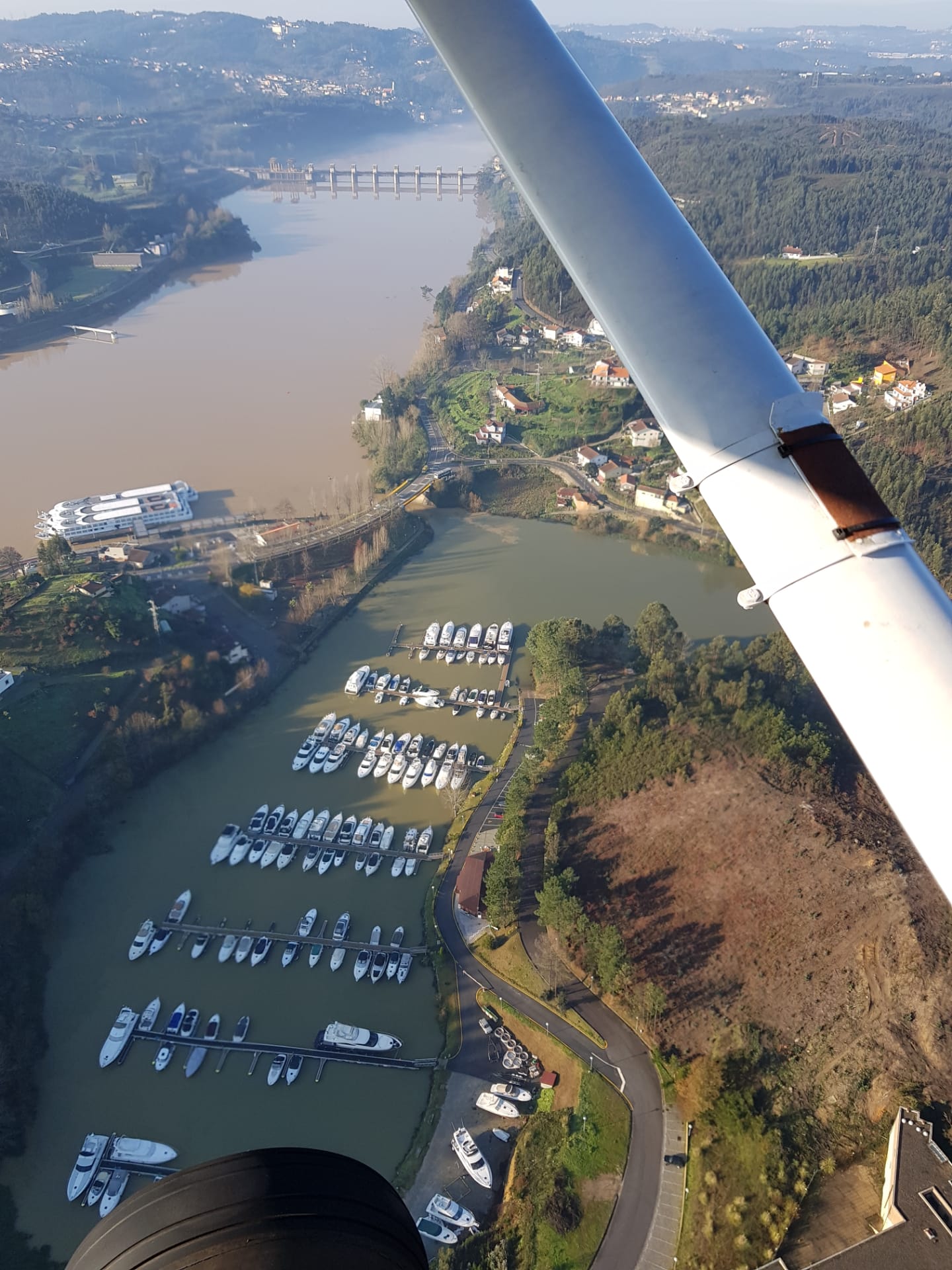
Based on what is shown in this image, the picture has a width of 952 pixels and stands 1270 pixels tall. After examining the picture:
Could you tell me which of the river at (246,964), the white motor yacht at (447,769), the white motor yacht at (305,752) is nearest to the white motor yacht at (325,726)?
the white motor yacht at (305,752)

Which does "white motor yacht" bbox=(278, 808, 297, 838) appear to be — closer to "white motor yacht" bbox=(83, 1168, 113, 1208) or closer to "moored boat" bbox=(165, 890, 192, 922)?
"moored boat" bbox=(165, 890, 192, 922)

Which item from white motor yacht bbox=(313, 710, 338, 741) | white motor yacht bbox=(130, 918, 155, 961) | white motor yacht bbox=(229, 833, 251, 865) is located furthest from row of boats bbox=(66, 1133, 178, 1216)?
white motor yacht bbox=(313, 710, 338, 741)

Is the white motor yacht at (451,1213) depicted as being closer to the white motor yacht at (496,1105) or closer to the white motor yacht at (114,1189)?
the white motor yacht at (496,1105)

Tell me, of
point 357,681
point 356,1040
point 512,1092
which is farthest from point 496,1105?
point 357,681

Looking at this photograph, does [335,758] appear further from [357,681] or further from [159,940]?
[159,940]

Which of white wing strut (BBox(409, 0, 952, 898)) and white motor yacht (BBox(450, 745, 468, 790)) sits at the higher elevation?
white wing strut (BBox(409, 0, 952, 898))

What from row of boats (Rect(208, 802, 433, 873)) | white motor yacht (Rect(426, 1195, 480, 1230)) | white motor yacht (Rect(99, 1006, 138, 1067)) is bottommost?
white motor yacht (Rect(99, 1006, 138, 1067))
